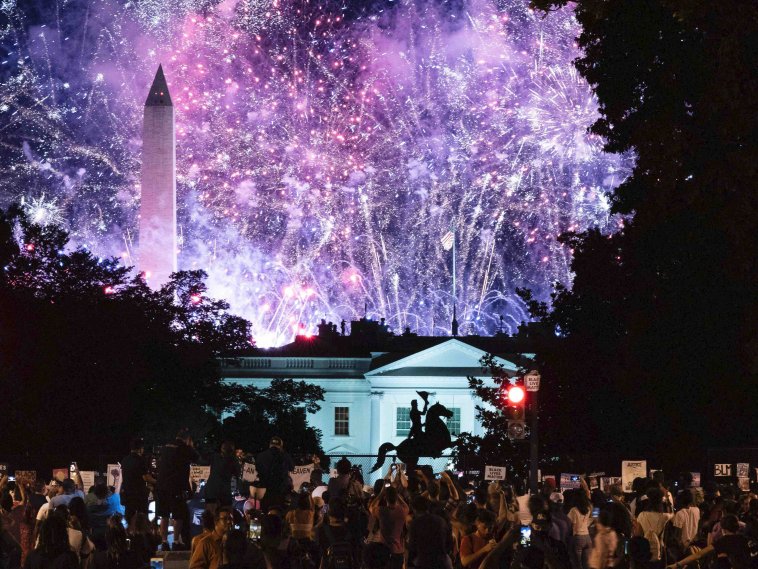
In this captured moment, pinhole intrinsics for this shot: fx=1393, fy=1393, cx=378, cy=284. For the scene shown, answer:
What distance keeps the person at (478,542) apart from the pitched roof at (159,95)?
234ft

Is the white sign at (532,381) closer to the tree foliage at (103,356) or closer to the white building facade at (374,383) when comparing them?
the tree foliage at (103,356)

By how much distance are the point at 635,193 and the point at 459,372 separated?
5086 cm

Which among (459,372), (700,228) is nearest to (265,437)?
(459,372)

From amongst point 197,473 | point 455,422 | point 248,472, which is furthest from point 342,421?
point 248,472

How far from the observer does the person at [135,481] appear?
818 inches

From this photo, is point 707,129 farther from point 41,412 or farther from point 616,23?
point 41,412

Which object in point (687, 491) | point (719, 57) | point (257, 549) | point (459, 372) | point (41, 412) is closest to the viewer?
point (257, 549)

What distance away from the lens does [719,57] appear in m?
24.5

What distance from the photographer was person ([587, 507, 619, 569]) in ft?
44.4

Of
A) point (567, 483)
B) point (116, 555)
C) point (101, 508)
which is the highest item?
point (567, 483)

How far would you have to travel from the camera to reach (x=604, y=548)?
44.5 feet

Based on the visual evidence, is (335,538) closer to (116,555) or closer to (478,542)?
(478,542)

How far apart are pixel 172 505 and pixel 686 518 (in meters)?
7.36

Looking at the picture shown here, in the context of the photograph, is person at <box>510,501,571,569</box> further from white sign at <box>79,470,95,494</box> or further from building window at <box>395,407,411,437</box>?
building window at <box>395,407,411,437</box>
